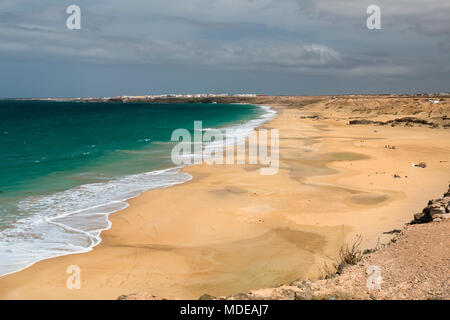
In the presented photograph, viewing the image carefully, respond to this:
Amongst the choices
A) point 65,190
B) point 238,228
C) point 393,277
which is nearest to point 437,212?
point 393,277

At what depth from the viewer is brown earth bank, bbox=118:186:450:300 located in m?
6.36

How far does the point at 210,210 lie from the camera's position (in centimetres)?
1454

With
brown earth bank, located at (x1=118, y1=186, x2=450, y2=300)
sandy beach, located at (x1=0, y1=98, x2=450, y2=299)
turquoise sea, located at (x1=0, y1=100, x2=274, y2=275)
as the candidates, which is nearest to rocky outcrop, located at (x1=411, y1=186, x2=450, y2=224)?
brown earth bank, located at (x1=118, y1=186, x2=450, y2=300)

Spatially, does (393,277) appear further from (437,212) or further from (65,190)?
(65,190)

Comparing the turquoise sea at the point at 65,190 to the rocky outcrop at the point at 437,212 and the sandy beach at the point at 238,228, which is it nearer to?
the sandy beach at the point at 238,228

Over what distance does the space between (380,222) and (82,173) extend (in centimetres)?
1764

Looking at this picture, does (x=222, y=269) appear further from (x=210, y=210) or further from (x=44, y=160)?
(x=44, y=160)

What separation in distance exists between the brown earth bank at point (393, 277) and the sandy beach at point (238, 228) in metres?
1.73

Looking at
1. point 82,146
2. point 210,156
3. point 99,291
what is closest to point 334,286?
point 99,291

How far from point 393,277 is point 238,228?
6146mm

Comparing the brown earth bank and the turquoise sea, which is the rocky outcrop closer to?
the brown earth bank

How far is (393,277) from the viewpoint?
703 cm

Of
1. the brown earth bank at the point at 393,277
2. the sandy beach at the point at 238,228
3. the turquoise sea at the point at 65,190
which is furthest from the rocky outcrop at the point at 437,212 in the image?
the turquoise sea at the point at 65,190

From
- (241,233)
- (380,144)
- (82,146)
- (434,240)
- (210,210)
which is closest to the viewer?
(434,240)
